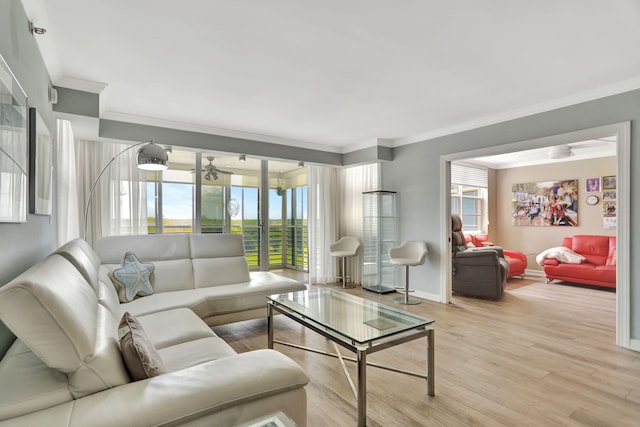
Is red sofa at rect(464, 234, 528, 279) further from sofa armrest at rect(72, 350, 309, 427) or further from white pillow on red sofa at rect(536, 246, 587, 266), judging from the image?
sofa armrest at rect(72, 350, 309, 427)

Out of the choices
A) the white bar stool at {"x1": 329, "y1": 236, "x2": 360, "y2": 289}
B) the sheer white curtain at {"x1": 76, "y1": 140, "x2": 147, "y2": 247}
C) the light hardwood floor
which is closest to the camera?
the light hardwood floor

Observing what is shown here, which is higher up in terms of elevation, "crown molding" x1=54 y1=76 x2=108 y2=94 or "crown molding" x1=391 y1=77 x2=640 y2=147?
"crown molding" x1=54 y1=76 x2=108 y2=94

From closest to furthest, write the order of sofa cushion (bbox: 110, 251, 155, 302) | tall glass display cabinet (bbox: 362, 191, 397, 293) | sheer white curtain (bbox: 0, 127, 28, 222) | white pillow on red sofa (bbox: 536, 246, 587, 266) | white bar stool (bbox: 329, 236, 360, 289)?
sheer white curtain (bbox: 0, 127, 28, 222), sofa cushion (bbox: 110, 251, 155, 302), tall glass display cabinet (bbox: 362, 191, 397, 293), white bar stool (bbox: 329, 236, 360, 289), white pillow on red sofa (bbox: 536, 246, 587, 266)

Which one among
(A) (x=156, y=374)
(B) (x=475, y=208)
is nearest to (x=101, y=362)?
(A) (x=156, y=374)

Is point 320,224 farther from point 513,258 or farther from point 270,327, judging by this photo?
point 513,258

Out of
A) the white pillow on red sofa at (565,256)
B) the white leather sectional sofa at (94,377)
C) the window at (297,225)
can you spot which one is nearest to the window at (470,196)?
the white pillow on red sofa at (565,256)

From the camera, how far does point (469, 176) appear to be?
6754 mm

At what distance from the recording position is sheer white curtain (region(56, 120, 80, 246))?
3146 millimetres

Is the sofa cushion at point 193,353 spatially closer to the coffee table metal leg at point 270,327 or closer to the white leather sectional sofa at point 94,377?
the white leather sectional sofa at point 94,377

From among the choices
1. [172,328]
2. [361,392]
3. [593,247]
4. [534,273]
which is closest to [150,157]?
[172,328]

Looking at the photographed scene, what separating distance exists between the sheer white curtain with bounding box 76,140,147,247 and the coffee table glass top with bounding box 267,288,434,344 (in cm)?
238

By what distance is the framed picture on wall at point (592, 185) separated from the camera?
236 inches

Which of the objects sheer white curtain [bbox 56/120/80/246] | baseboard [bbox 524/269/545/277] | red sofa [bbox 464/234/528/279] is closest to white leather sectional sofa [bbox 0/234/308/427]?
sheer white curtain [bbox 56/120/80/246]

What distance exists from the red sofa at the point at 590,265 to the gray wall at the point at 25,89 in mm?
6955
